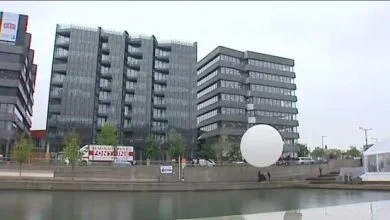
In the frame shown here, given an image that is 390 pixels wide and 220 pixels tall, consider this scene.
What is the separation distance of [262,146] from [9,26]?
65283 millimetres

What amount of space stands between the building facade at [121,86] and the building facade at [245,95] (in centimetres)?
788

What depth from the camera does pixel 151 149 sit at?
290 ft

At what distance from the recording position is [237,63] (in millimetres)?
115000

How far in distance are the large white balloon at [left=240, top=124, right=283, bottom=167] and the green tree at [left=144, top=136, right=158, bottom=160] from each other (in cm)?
5243

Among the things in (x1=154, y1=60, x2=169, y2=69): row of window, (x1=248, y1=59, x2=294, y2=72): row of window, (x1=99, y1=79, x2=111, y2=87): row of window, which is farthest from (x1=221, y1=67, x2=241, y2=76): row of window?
(x1=99, y1=79, x2=111, y2=87): row of window

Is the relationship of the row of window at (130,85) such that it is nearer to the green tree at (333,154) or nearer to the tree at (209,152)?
the tree at (209,152)

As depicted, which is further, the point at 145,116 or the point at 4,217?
the point at 145,116

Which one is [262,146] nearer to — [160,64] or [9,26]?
[9,26]

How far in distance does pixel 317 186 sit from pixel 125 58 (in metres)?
75.2

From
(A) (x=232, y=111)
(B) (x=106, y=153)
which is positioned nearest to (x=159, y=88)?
(A) (x=232, y=111)

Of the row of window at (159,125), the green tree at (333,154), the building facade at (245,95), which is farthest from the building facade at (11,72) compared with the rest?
the green tree at (333,154)

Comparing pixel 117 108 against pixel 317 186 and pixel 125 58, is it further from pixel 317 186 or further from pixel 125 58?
pixel 317 186

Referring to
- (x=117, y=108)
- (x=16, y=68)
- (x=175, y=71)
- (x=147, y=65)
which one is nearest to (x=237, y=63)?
(x=175, y=71)

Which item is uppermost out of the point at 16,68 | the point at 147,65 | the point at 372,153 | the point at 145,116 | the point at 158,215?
the point at 147,65
